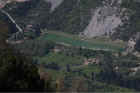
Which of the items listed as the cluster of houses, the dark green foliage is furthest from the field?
the dark green foliage

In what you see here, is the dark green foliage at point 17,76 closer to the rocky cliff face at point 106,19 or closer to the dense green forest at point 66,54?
the dense green forest at point 66,54

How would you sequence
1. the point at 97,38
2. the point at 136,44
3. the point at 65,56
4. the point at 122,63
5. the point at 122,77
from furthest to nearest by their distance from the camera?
1. the point at 97,38
2. the point at 136,44
3. the point at 65,56
4. the point at 122,63
5. the point at 122,77

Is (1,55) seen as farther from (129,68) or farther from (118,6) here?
(118,6)

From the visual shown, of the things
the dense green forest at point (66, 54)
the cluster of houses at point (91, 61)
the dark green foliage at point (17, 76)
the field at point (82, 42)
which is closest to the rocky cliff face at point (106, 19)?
the dense green forest at point (66, 54)

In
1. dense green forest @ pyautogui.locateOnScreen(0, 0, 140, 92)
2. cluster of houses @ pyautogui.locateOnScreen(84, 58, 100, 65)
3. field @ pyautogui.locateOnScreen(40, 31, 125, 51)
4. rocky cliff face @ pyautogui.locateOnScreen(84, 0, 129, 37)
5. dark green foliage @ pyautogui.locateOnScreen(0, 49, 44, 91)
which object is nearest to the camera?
dark green foliage @ pyautogui.locateOnScreen(0, 49, 44, 91)

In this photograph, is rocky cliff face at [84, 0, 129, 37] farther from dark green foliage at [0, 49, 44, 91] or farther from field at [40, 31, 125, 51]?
dark green foliage at [0, 49, 44, 91]

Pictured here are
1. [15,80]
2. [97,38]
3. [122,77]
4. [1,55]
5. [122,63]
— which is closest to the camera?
[15,80]

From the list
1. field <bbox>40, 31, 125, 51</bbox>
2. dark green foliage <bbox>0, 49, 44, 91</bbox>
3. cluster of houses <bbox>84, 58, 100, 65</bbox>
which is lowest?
cluster of houses <bbox>84, 58, 100, 65</bbox>

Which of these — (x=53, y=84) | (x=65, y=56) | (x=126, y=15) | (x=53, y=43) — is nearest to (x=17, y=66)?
(x=53, y=84)

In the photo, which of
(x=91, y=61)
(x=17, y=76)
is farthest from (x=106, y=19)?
(x=17, y=76)

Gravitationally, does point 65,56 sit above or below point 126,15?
below
